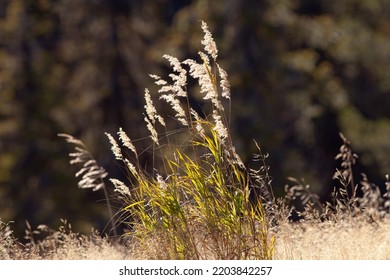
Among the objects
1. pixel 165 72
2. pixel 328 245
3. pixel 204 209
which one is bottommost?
pixel 328 245

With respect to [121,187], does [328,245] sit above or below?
below

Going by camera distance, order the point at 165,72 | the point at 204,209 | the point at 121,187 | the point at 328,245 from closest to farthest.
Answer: the point at 121,187 < the point at 204,209 < the point at 328,245 < the point at 165,72

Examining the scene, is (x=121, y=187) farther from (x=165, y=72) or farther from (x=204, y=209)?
(x=165, y=72)

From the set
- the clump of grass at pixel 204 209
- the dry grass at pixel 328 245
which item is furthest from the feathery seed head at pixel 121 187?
the dry grass at pixel 328 245

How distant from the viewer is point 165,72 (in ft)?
70.6

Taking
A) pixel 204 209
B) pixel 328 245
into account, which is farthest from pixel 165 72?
pixel 204 209

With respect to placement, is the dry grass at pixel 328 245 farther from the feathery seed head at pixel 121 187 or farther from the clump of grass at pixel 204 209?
the feathery seed head at pixel 121 187

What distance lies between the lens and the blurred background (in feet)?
65.1

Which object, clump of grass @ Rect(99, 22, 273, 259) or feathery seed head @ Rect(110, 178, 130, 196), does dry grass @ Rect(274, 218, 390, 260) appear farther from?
feathery seed head @ Rect(110, 178, 130, 196)

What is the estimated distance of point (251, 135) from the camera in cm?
1917

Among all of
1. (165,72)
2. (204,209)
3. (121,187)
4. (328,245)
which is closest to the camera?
(121,187)
